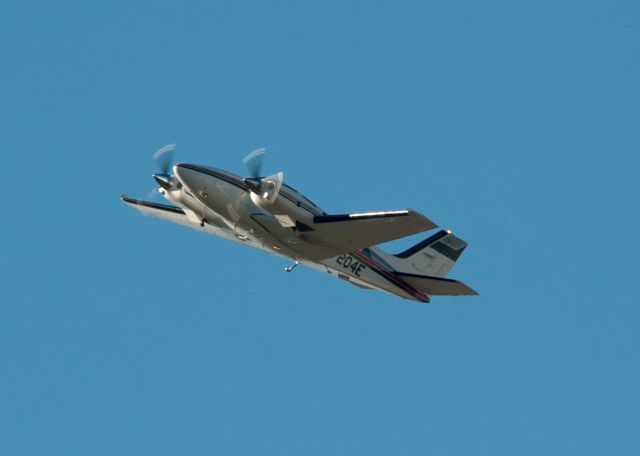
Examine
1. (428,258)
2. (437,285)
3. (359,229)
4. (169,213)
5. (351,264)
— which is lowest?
(169,213)

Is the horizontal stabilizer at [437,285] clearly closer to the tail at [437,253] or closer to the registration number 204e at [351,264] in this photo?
the registration number 204e at [351,264]

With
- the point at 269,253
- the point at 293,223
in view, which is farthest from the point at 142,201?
the point at 293,223

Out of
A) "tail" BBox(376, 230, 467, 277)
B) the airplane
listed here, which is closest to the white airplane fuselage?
the airplane

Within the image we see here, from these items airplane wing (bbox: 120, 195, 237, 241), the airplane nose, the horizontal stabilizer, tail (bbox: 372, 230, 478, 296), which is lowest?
airplane wing (bbox: 120, 195, 237, 241)

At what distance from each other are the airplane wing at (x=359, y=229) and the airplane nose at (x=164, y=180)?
8407mm

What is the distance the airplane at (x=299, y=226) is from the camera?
4531cm

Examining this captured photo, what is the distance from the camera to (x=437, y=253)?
185ft

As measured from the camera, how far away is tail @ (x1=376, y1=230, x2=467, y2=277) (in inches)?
2190

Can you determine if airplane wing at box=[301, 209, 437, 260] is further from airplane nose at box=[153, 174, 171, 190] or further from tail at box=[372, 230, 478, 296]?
airplane nose at box=[153, 174, 171, 190]

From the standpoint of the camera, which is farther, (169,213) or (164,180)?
(169,213)

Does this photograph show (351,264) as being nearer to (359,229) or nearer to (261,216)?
(359,229)

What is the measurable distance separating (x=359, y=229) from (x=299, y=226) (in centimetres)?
292

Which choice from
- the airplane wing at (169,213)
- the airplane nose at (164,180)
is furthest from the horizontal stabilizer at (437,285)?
the airplane nose at (164,180)

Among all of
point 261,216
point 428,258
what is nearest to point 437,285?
point 428,258
